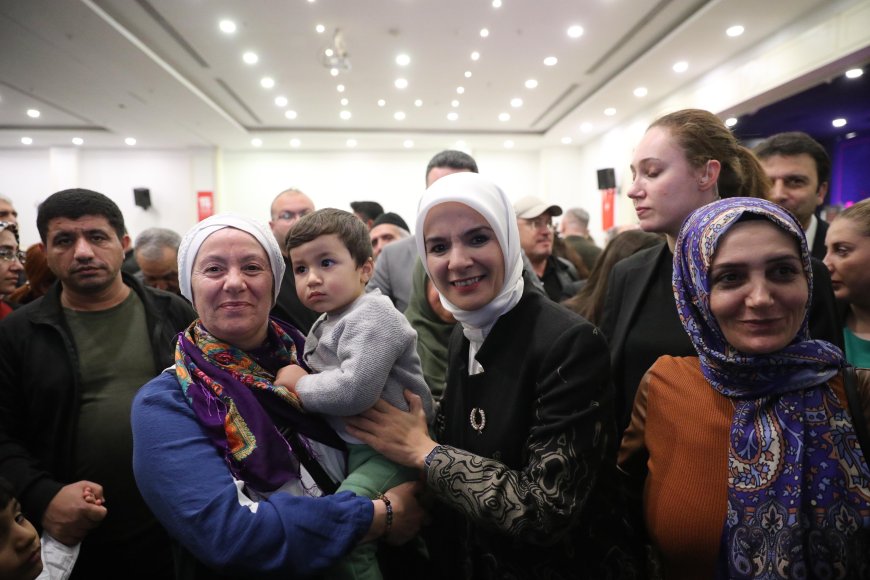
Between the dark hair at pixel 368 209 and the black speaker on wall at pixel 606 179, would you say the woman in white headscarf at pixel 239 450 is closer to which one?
the dark hair at pixel 368 209

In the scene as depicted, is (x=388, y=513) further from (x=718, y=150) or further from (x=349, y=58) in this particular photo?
(x=349, y=58)

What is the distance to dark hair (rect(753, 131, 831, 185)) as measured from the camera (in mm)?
2818

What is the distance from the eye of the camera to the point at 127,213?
50.0 ft

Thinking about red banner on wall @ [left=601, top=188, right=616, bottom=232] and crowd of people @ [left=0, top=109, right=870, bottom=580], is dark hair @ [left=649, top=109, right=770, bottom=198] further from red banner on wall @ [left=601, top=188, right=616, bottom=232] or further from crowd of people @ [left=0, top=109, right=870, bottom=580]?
red banner on wall @ [left=601, top=188, right=616, bottom=232]

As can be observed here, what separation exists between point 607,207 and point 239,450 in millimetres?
13411

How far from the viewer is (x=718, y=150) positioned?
1804 mm

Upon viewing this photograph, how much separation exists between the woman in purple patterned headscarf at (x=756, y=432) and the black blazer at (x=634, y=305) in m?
0.40

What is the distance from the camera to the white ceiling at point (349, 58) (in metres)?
6.78

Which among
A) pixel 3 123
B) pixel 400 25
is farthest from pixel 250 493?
pixel 3 123

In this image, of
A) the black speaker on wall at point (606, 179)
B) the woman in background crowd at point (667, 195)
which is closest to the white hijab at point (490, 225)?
the woman in background crowd at point (667, 195)

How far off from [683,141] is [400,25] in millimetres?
6744

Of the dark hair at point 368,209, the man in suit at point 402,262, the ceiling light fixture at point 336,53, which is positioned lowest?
the man in suit at point 402,262

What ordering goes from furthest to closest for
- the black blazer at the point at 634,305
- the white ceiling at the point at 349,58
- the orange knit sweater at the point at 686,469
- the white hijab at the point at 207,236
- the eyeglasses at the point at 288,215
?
the white ceiling at the point at 349,58, the eyeglasses at the point at 288,215, the black blazer at the point at 634,305, the white hijab at the point at 207,236, the orange knit sweater at the point at 686,469

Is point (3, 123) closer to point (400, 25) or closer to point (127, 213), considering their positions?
point (127, 213)
